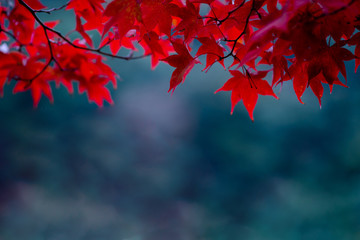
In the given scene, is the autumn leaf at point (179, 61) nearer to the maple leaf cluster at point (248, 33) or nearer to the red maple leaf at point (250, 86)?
the maple leaf cluster at point (248, 33)

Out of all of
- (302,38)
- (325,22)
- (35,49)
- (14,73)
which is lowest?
(302,38)

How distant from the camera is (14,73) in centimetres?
106

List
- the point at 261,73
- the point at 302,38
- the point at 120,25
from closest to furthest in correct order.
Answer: the point at 302,38 < the point at 120,25 < the point at 261,73

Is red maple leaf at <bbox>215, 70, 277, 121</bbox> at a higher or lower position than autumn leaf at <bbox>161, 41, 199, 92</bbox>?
higher

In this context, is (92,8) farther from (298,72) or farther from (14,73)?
(298,72)

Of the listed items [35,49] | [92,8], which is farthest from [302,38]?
[35,49]

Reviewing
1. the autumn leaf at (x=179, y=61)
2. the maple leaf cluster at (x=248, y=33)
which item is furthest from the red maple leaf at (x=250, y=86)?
the autumn leaf at (x=179, y=61)

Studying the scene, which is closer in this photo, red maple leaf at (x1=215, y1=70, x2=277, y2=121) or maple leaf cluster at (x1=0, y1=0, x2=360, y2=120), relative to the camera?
maple leaf cluster at (x1=0, y1=0, x2=360, y2=120)

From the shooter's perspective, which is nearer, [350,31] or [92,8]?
[350,31]

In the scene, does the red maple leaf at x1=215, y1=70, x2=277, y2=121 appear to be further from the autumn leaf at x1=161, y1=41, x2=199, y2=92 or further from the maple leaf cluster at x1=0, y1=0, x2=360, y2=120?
the autumn leaf at x1=161, y1=41, x2=199, y2=92

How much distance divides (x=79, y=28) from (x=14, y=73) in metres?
0.40

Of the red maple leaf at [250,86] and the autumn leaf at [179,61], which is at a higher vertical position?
the red maple leaf at [250,86]

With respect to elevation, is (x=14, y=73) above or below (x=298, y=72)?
above

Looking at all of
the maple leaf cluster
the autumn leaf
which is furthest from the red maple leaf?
the autumn leaf
